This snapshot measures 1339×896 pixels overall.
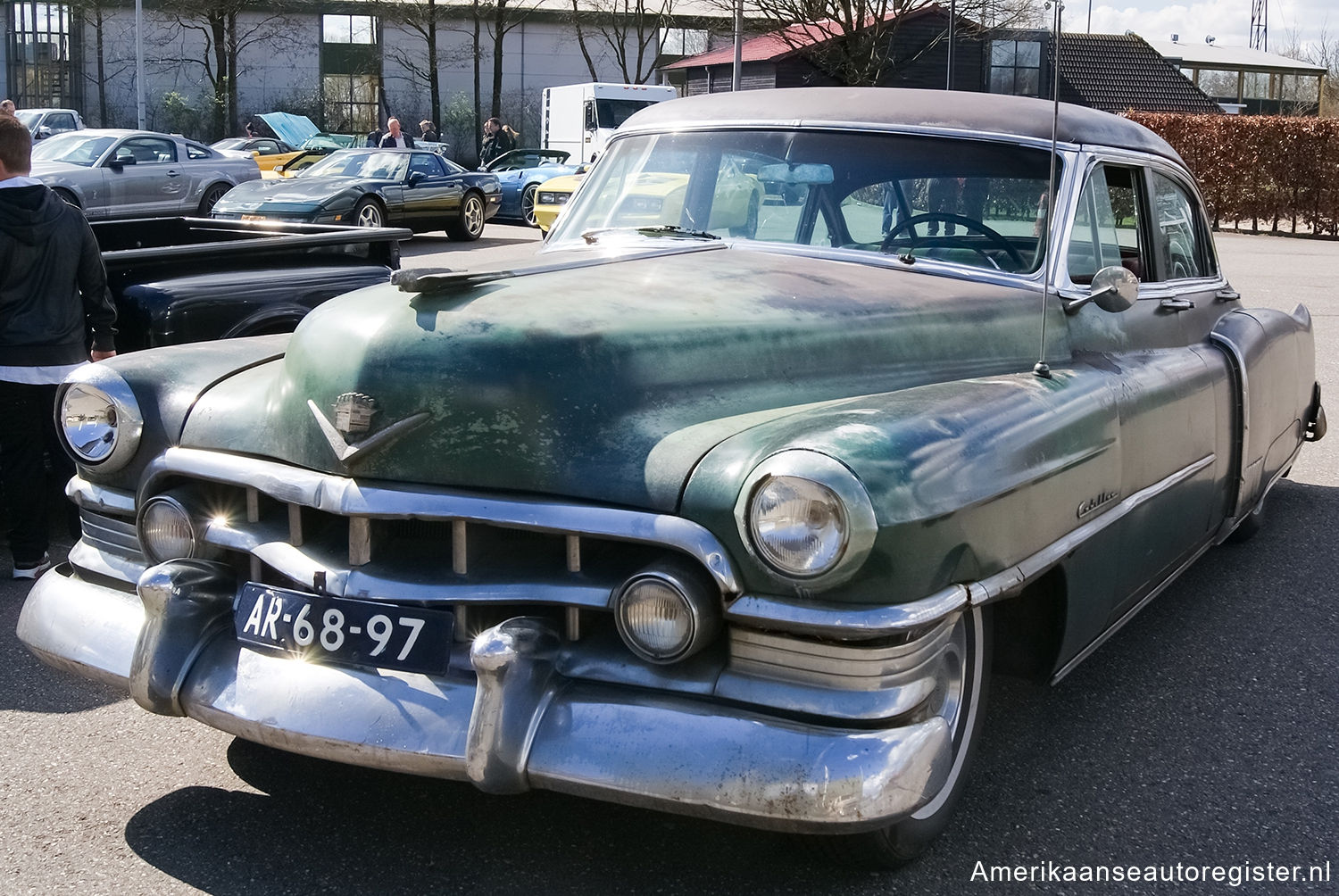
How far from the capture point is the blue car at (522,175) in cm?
2356

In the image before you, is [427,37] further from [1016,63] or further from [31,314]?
[31,314]

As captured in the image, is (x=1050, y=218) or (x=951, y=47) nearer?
(x=1050, y=218)

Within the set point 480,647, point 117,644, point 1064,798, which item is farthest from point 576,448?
point 1064,798

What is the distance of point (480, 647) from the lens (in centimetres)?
262

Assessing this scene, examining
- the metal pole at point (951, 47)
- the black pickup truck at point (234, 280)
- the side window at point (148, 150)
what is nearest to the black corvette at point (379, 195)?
the side window at point (148, 150)

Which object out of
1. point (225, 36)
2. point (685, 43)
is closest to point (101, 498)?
point (225, 36)

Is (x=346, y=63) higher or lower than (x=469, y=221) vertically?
higher

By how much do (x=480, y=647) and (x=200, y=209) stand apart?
17.7 metres

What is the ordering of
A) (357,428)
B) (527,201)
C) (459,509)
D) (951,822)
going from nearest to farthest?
1. (459,509)
2. (357,428)
3. (951,822)
4. (527,201)

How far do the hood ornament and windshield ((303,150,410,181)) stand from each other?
613 inches

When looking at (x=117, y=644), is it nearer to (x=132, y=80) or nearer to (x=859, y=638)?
(x=859, y=638)

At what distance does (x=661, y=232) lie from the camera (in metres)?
4.16

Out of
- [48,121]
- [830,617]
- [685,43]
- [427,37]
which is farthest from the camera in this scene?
[685,43]

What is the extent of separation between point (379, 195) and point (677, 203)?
552 inches
